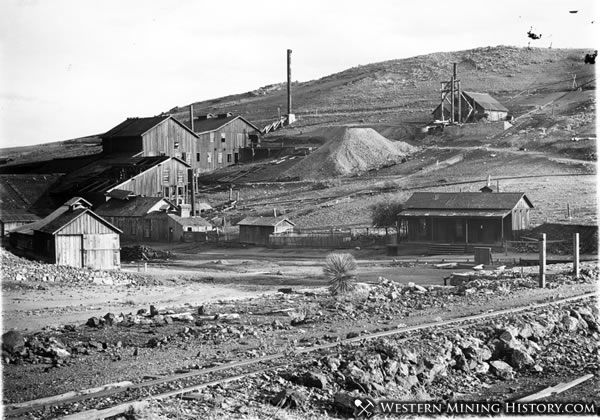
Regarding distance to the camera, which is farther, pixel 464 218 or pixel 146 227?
pixel 146 227

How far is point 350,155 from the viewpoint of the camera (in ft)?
295

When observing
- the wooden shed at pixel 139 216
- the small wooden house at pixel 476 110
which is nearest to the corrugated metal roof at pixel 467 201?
the wooden shed at pixel 139 216

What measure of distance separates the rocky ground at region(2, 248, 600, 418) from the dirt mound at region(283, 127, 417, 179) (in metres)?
58.1

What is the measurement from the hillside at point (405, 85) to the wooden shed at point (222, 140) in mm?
16390

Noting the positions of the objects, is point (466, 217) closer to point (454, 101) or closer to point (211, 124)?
point (211, 124)

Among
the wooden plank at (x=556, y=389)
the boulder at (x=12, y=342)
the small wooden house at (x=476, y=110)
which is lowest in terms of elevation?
the wooden plank at (x=556, y=389)

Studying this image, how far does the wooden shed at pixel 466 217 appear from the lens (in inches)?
2195

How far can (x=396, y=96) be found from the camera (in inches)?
5221

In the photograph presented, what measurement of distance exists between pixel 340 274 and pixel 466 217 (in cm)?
2555

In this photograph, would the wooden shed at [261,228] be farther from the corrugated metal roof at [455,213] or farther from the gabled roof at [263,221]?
the corrugated metal roof at [455,213]

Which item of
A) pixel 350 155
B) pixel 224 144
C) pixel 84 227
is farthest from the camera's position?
pixel 224 144

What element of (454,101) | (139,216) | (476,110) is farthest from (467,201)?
(454,101)

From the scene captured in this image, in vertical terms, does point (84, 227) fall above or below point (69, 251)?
above

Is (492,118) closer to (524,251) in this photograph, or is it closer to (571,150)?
(571,150)
